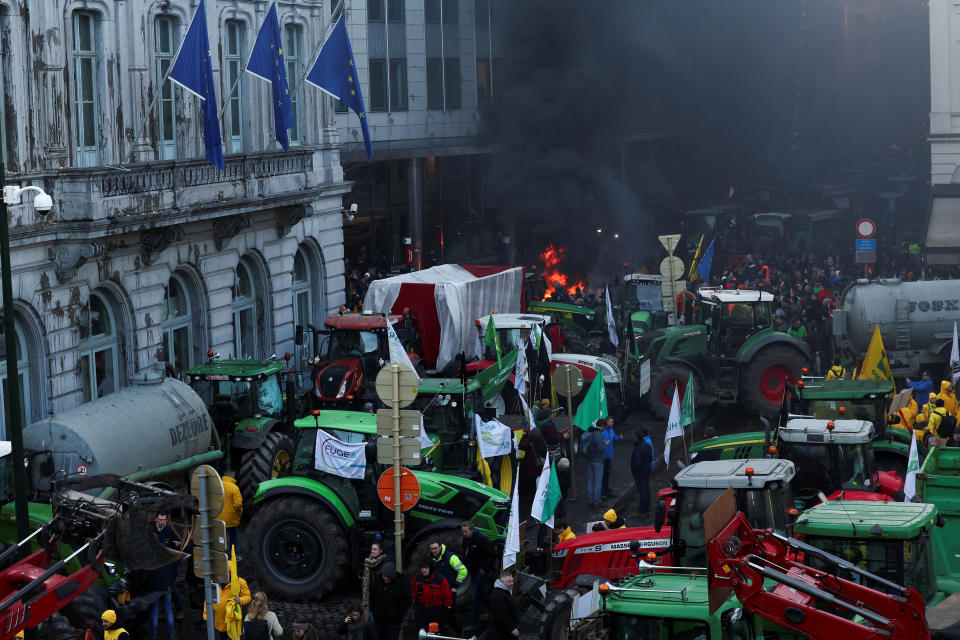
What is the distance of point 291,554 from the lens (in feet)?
52.3

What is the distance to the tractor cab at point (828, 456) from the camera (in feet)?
52.5

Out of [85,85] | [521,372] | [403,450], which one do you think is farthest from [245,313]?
[403,450]

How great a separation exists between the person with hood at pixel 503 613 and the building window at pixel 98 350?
12.7 meters

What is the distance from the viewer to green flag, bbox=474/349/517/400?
2173cm

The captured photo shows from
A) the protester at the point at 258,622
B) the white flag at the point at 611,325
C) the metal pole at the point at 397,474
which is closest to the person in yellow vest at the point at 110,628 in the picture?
the protester at the point at 258,622

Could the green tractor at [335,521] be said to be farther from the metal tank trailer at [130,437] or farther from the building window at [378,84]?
the building window at [378,84]

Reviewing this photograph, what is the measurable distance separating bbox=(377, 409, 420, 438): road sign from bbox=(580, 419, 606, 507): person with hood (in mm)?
5592

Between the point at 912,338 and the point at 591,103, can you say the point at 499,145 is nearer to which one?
the point at 591,103

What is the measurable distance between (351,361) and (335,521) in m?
8.64

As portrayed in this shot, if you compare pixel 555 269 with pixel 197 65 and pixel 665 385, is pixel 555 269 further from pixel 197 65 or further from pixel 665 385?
pixel 197 65

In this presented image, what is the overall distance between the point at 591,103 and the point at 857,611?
4045 cm

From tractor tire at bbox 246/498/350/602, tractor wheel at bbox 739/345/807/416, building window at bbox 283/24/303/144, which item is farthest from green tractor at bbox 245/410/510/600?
building window at bbox 283/24/303/144

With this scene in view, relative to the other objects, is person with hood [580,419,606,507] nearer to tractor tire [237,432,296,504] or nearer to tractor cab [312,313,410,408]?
tractor tire [237,432,296,504]

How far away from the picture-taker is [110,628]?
42.1ft
